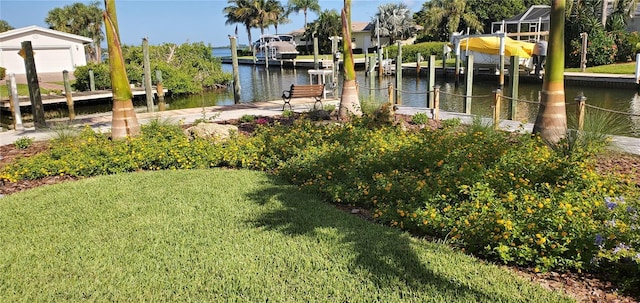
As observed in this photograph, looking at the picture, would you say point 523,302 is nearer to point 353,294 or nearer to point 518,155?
point 353,294

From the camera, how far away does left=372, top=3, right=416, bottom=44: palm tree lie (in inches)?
2552

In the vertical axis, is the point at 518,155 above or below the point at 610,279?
above

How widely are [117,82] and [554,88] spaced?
8222mm

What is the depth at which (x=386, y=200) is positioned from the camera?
19.0 ft

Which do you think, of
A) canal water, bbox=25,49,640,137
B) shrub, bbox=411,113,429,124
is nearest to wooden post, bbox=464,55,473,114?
canal water, bbox=25,49,640,137

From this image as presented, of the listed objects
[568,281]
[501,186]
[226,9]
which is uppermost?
[226,9]

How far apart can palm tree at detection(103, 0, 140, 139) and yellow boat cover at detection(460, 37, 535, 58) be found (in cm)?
2259

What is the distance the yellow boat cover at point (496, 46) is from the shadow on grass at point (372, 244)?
24.0m

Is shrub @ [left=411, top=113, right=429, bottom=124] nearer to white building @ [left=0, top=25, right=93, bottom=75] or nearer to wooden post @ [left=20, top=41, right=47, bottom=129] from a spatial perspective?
wooden post @ [left=20, top=41, right=47, bottom=129]

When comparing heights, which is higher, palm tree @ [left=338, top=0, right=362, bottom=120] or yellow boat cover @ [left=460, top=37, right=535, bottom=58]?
yellow boat cover @ [left=460, top=37, right=535, bottom=58]

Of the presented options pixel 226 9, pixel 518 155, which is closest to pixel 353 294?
pixel 518 155

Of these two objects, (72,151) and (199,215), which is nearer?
(199,215)

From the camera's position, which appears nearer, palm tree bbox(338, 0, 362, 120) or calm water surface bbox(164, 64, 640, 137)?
palm tree bbox(338, 0, 362, 120)

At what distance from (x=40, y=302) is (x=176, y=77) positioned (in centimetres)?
2748
